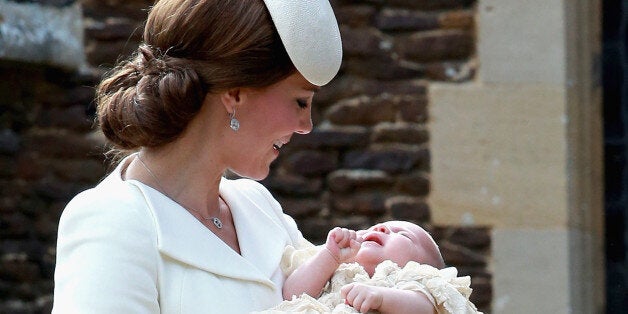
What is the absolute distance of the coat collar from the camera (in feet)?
8.34

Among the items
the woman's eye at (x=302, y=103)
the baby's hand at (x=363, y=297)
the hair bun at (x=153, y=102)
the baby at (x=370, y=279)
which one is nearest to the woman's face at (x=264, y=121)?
the woman's eye at (x=302, y=103)

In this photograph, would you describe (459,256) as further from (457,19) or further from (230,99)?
(230,99)

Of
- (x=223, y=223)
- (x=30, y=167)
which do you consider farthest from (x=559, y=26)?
(x=223, y=223)

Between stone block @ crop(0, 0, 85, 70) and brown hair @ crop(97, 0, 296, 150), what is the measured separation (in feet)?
8.61

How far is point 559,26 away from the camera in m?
5.01

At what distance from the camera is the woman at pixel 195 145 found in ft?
8.06

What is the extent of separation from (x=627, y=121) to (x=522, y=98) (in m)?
0.53

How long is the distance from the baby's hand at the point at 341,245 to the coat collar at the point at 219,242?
0.13 m

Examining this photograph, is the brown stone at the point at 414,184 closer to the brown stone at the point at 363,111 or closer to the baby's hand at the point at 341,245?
the brown stone at the point at 363,111

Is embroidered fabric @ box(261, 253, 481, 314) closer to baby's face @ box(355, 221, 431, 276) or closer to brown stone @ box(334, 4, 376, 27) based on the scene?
baby's face @ box(355, 221, 431, 276)

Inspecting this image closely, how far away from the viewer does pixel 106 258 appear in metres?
2.41

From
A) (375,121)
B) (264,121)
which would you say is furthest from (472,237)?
(264,121)

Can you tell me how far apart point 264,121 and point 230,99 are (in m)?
0.08

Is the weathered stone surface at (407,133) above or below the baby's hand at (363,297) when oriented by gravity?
below
